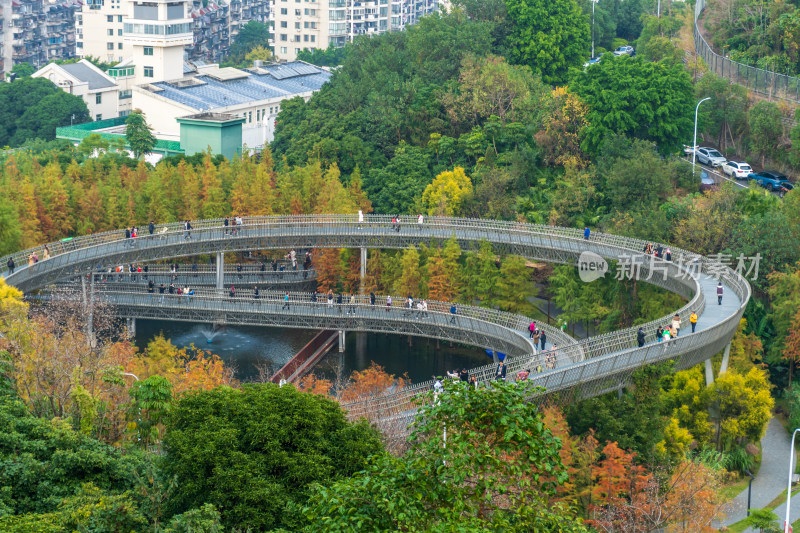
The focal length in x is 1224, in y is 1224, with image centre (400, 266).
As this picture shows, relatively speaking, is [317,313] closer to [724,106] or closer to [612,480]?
[612,480]

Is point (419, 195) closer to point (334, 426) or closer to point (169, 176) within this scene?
point (169, 176)

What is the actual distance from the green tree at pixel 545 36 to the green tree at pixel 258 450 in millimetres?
82317

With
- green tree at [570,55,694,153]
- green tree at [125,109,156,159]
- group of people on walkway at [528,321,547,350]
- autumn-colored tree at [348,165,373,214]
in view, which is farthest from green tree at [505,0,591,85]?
group of people on walkway at [528,321,547,350]

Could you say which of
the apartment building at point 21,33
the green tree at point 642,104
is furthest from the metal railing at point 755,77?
the apartment building at point 21,33

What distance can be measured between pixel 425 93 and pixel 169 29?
4486cm

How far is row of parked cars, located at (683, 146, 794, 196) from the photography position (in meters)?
98.0

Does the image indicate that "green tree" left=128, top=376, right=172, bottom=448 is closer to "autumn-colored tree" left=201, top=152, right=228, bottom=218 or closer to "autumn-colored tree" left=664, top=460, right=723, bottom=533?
"autumn-colored tree" left=664, top=460, right=723, bottom=533

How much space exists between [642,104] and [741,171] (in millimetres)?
9936

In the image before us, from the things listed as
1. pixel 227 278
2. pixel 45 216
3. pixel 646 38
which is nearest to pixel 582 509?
pixel 227 278

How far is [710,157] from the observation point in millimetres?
105188

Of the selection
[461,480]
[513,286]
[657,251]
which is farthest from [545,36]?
[461,480]

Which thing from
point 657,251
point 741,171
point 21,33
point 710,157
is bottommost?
point 657,251

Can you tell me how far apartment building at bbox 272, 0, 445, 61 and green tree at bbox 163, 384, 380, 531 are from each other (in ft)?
491

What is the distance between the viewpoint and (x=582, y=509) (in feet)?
194
